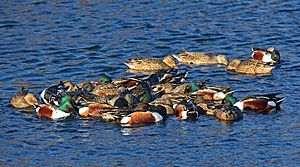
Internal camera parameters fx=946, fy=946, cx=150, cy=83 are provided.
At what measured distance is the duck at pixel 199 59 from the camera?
19.6 meters

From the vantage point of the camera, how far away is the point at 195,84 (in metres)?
17.1

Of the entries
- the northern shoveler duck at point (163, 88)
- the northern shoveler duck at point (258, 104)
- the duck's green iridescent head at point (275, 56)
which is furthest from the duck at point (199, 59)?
the northern shoveler duck at point (258, 104)

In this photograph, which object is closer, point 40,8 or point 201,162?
point 201,162

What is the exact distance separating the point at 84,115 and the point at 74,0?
9960 mm

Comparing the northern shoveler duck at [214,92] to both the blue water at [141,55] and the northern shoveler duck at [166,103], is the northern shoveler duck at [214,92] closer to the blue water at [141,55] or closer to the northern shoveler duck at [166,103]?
the blue water at [141,55]

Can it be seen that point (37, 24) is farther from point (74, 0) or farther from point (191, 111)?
point (191, 111)

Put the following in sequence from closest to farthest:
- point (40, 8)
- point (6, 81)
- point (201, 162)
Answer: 1. point (201, 162)
2. point (6, 81)
3. point (40, 8)

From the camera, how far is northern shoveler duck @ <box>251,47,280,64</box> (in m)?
19.5

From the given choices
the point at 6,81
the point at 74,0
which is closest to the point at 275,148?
the point at 6,81

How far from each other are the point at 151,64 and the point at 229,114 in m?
4.51

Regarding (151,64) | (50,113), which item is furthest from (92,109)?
(151,64)

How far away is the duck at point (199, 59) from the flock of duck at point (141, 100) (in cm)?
121

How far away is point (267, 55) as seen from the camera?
1991 cm

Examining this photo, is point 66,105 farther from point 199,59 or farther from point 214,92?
point 199,59
